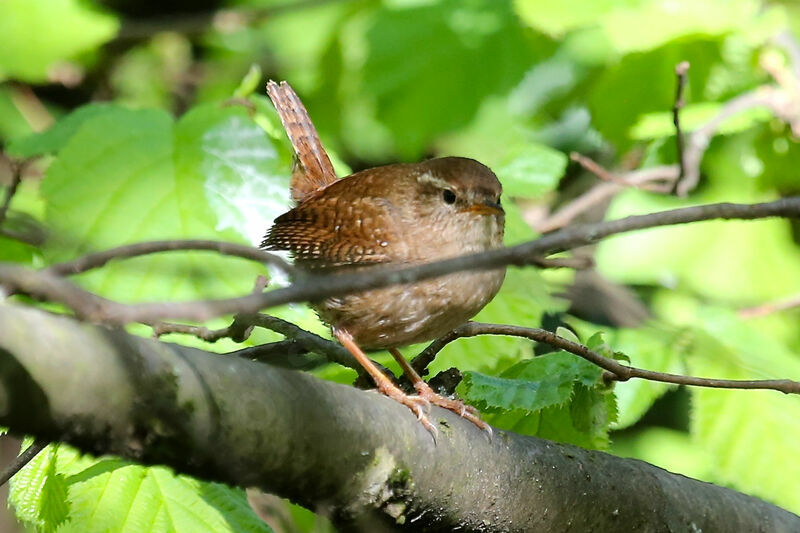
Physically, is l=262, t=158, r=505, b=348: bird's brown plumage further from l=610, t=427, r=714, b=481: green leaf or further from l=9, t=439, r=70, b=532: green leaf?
l=610, t=427, r=714, b=481: green leaf

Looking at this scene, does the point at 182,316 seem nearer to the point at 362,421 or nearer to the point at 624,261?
the point at 362,421

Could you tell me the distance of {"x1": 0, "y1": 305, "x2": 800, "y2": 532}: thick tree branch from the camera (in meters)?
1.18

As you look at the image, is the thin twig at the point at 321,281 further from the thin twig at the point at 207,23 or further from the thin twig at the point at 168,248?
the thin twig at the point at 207,23

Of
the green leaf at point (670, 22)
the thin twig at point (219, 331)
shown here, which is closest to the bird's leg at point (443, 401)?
the thin twig at point (219, 331)

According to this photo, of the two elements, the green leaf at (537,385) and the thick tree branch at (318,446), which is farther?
the green leaf at (537,385)

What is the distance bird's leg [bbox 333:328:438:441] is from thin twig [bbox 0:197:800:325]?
2.26 feet

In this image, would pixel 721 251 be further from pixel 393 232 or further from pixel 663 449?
pixel 393 232

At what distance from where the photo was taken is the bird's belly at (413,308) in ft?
8.05

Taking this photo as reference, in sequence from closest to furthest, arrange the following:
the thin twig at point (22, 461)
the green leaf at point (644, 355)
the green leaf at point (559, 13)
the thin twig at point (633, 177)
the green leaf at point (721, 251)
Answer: the thin twig at point (22, 461) < the green leaf at point (644, 355) < the green leaf at point (559, 13) < the thin twig at point (633, 177) < the green leaf at point (721, 251)

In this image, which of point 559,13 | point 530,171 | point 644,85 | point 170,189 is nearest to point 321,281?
point 170,189

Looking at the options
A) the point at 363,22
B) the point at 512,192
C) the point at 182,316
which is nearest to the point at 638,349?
the point at 512,192

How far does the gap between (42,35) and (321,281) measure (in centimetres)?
454

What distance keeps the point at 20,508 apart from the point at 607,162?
14.6 feet

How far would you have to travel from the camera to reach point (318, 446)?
1.54 m
